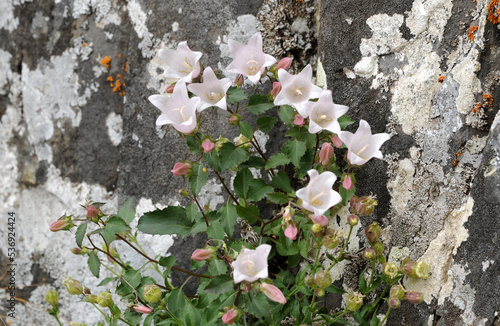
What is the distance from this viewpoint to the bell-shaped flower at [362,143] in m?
1.64

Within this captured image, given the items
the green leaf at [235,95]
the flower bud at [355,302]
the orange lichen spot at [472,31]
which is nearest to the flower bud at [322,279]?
the flower bud at [355,302]

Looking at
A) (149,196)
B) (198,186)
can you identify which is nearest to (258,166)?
(198,186)

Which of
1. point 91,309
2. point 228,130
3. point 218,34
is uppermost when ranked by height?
point 218,34

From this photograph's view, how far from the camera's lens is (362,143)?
1697 millimetres

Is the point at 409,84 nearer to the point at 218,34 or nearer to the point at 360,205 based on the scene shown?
the point at 360,205

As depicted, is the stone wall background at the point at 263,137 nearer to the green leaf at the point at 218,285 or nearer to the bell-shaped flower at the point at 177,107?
the bell-shaped flower at the point at 177,107

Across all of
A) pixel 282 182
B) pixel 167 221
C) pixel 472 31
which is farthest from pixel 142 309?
pixel 472 31

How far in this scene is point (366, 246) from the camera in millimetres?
1940

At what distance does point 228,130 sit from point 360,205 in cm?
78

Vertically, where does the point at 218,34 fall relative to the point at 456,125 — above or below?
above

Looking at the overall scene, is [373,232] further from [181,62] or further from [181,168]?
[181,62]

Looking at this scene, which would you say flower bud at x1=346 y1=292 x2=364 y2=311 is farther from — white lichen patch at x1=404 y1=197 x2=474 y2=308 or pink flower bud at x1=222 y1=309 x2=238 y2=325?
pink flower bud at x1=222 y1=309 x2=238 y2=325

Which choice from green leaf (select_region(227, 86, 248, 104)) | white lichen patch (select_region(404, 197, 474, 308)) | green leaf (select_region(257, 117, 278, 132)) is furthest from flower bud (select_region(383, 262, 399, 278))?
green leaf (select_region(227, 86, 248, 104))

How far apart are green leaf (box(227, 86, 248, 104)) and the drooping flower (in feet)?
0.23
